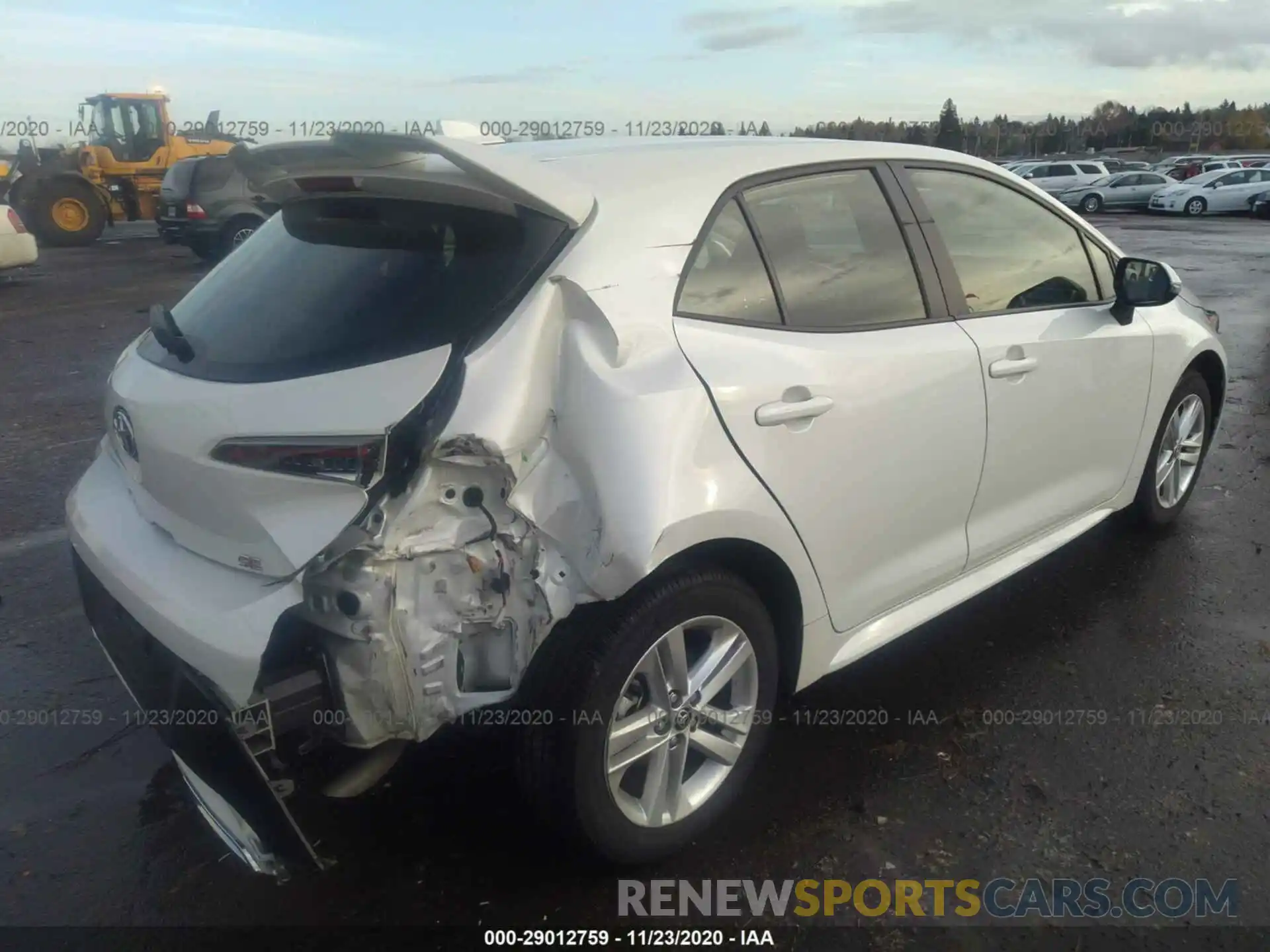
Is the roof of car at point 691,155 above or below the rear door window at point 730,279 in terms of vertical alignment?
above

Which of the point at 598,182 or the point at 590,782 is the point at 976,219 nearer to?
the point at 598,182

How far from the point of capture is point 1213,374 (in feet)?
15.1

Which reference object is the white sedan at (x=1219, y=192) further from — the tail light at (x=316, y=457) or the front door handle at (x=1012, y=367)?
the tail light at (x=316, y=457)

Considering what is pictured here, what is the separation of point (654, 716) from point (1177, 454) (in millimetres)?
3221

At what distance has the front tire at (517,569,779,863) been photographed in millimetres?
2277

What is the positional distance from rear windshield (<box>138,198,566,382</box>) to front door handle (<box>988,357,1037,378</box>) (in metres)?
1.53

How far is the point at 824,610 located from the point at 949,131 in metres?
59.6

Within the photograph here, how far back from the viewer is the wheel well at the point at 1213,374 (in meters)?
4.44

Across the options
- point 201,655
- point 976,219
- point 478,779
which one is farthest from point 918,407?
point 201,655

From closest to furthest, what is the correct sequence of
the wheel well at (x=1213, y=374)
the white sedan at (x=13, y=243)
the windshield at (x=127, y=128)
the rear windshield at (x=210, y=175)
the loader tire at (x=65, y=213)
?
1. the wheel well at (x=1213, y=374)
2. the white sedan at (x=13, y=243)
3. the rear windshield at (x=210, y=175)
4. the loader tire at (x=65, y=213)
5. the windshield at (x=127, y=128)

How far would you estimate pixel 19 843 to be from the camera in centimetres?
268

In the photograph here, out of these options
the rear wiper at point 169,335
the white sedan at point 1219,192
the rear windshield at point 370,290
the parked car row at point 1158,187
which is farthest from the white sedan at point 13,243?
the white sedan at point 1219,192

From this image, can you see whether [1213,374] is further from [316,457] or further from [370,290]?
[316,457]

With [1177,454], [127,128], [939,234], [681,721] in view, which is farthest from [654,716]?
[127,128]
